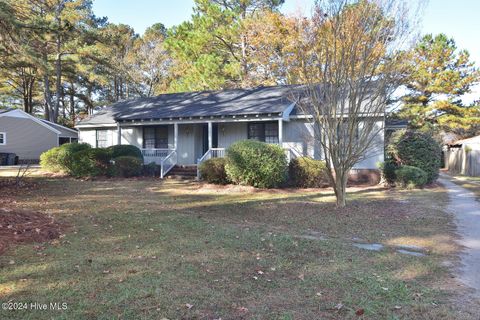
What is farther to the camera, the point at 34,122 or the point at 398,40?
the point at 34,122

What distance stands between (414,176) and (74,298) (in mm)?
13776

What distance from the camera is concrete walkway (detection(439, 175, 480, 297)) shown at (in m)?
4.80

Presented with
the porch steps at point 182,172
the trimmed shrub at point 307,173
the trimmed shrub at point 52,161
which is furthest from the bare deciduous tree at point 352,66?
the trimmed shrub at point 52,161

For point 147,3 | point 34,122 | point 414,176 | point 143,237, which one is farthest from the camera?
point 34,122

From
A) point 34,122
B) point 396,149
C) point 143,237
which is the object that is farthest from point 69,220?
point 34,122

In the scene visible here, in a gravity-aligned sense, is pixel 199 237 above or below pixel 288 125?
below

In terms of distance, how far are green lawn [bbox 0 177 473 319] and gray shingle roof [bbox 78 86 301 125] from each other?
8083mm

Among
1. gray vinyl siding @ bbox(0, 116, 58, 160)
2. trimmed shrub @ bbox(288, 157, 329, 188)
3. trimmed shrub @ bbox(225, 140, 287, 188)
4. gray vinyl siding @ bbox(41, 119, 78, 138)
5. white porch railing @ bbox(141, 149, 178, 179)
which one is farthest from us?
gray vinyl siding @ bbox(41, 119, 78, 138)

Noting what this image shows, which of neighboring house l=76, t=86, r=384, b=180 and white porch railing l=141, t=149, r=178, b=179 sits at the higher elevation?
neighboring house l=76, t=86, r=384, b=180

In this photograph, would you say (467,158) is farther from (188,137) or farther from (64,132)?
(64,132)

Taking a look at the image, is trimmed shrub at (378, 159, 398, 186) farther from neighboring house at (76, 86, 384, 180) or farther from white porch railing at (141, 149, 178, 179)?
white porch railing at (141, 149, 178, 179)

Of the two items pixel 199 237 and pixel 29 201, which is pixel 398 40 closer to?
pixel 199 237

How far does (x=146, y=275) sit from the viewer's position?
4.42m

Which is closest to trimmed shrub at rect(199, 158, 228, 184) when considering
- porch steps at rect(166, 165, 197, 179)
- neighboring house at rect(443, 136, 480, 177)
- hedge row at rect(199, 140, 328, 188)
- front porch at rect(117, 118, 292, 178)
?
hedge row at rect(199, 140, 328, 188)
